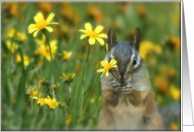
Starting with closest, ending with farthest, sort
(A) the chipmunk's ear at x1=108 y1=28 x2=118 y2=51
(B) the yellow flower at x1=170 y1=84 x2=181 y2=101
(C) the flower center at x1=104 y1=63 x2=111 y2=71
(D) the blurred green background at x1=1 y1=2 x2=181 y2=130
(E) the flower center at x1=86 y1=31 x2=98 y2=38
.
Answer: (C) the flower center at x1=104 y1=63 x2=111 y2=71 < (E) the flower center at x1=86 y1=31 x2=98 y2=38 < (A) the chipmunk's ear at x1=108 y1=28 x2=118 y2=51 < (D) the blurred green background at x1=1 y1=2 x2=181 y2=130 < (B) the yellow flower at x1=170 y1=84 x2=181 y2=101

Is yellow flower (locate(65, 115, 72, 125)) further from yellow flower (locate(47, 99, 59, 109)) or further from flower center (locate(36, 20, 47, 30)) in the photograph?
flower center (locate(36, 20, 47, 30))

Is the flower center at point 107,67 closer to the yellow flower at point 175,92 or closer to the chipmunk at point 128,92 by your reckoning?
the chipmunk at point 128,92

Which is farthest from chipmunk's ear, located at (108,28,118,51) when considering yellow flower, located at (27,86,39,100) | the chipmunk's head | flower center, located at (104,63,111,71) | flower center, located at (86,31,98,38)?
yellow flower, located at (27,86,39,100)

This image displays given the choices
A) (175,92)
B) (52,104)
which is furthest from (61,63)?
(175,92)

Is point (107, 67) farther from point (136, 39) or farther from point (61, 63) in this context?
point (61, 63)

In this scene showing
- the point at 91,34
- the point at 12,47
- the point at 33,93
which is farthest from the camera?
the point at 12,47

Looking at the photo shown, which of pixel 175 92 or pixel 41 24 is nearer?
pixel 41 24

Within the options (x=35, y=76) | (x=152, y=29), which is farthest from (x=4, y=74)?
(x=152, y=29)
